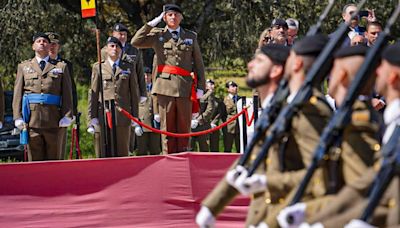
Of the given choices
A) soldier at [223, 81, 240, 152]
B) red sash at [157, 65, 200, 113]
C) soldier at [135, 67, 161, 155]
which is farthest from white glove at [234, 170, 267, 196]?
soldier at [223, 81, 240, 152]

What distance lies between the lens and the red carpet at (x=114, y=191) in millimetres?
8812

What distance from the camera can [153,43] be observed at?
11.1 metres

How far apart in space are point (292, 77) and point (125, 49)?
6.91 metres

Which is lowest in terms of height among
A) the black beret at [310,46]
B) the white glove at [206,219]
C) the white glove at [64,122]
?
the white glove at [64,122]

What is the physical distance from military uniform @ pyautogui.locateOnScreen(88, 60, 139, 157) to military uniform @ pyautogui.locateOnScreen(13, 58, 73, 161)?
2.05ft

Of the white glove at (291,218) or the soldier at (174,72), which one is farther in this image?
the soldier at (174,72)

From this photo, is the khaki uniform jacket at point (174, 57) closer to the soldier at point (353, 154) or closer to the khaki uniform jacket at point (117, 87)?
the khaki uniform jacket at point (117, 87)

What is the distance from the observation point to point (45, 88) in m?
11.1

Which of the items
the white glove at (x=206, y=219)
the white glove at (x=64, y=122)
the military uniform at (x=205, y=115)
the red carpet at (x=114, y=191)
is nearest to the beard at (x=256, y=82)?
the white glove at (x=206, y=219)

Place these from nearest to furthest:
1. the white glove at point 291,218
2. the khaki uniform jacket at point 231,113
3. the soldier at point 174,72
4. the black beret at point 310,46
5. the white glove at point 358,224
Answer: the white glove at point 358,224
the white glove at point 291,218
the black beret at point 310,46
the soldier at point 174,72
the khaki uniform jacket at point 231,113

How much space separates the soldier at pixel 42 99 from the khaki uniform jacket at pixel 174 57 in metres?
1.03

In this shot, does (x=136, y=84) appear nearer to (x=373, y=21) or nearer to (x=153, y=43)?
(x=153, y=43)

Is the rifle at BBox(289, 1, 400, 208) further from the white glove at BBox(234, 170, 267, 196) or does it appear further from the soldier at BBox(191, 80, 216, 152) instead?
the soldier at BBox(191, 80, 216, 152)

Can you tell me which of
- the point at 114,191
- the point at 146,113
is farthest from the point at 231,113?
the point at 114,191
